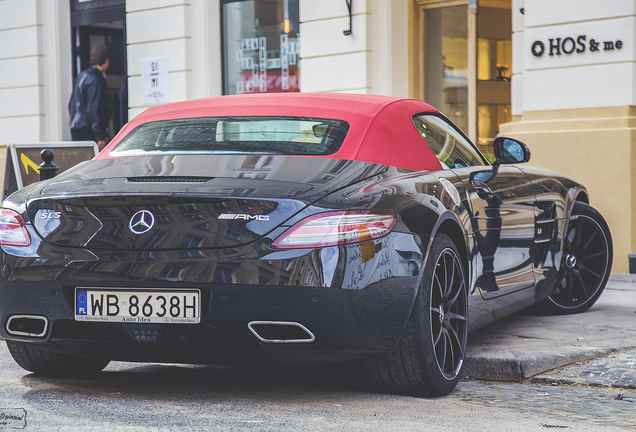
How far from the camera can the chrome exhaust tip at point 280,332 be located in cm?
329

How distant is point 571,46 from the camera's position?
8.77 m

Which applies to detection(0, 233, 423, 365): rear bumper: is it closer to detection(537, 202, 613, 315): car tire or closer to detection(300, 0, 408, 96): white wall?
detection(537, 202, 613, 315): car tire

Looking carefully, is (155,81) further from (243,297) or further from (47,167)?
(243,297)

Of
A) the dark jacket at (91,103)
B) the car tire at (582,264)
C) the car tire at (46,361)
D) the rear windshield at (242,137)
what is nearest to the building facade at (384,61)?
the dark jacket at (91,103)

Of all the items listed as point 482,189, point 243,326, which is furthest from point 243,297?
point 482,189

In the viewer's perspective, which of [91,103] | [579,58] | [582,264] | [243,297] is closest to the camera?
[243,297]

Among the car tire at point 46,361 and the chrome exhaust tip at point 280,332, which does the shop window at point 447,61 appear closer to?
the car tire at point 46,361

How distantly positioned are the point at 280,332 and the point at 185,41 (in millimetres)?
9269

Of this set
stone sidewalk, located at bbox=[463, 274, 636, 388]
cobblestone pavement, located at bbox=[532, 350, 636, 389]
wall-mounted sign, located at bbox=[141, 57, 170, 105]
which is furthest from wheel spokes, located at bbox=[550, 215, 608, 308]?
wall-mounted sign, located at bbox=[141, 57, 170, 105]

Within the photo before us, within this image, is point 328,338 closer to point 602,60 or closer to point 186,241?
point 186,241

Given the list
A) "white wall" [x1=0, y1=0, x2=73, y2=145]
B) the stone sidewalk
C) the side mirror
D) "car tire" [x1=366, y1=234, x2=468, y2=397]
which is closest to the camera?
"car tire" [x1=366, y1=234, x2=468, y2=397]

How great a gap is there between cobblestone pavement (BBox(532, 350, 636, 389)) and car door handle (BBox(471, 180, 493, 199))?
3.05 ft

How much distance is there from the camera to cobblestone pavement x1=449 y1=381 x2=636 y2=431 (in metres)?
3.34

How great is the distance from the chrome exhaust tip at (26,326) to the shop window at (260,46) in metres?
8.32
